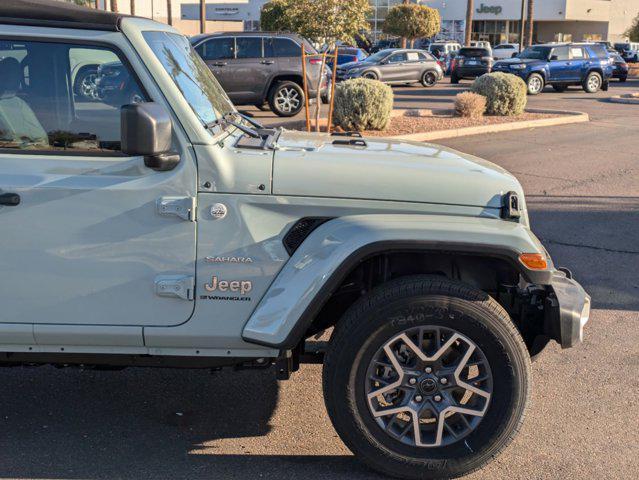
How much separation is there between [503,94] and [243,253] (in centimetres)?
1666

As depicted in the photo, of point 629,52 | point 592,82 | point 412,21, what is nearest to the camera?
point 592,82

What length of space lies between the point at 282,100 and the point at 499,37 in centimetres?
6077

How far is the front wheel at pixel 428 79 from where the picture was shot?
104 ft

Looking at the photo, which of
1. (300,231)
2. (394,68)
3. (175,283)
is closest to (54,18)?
(175,283)

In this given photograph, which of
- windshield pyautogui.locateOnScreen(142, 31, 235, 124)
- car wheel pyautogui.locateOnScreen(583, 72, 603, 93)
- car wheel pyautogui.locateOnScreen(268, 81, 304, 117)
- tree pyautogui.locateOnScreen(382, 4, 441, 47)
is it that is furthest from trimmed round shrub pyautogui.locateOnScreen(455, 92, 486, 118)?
tree pyautogui.locateOnScreen(382, 4, 441, 47)

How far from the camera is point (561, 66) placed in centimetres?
2923

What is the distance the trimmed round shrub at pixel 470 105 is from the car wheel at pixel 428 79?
1301 cm

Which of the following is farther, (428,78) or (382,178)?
(428,78)

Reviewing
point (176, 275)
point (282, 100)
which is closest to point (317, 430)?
point (176, 275)

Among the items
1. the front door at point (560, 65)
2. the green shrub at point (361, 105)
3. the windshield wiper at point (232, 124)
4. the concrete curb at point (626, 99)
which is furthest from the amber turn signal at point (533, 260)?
the front door at point (560, 65)

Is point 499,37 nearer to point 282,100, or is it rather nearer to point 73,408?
point 282,100

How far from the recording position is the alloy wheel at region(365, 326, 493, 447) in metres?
3.50

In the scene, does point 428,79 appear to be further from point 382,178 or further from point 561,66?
point 382,178

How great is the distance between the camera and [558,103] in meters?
25.0
